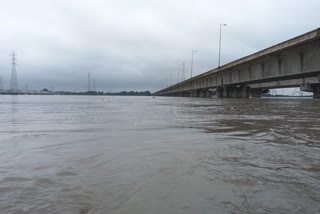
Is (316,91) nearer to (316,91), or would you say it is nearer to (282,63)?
(316,91)

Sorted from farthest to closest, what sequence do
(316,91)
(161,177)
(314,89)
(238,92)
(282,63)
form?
(314,89)
(316,91)
(238,92)
(282,63)
(161,177)

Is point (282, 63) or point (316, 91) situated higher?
point (282, 63)

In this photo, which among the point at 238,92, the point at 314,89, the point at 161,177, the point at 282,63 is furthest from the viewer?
the point at 314,89

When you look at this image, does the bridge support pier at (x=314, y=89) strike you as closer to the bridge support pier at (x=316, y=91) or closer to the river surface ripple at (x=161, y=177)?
the bridge support pier at (x=316, y=91)

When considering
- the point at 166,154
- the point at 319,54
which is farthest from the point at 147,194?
the point at 319,54

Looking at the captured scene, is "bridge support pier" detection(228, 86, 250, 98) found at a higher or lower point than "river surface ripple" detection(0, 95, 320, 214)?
higher

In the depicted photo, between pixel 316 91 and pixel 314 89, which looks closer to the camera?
pixel 316 91

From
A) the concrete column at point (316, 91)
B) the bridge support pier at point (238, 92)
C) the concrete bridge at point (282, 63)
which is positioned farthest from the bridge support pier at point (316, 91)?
the concrete bridge at point (282, 63)

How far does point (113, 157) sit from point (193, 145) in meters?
1.73

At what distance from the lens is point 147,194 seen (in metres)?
2.36

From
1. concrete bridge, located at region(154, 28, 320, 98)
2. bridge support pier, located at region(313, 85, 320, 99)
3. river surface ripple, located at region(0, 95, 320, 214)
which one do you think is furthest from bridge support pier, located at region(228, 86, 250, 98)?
river surface ripple, located at region(0, 95, 320, 214)

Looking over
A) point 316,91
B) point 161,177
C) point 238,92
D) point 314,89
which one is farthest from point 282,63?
point 314,89

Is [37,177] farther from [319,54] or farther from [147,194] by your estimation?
[319,54]

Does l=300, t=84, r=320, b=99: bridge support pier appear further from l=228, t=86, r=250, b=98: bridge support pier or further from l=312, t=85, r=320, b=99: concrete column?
l=228, t=86, r=250, b=98: bridge support pier
